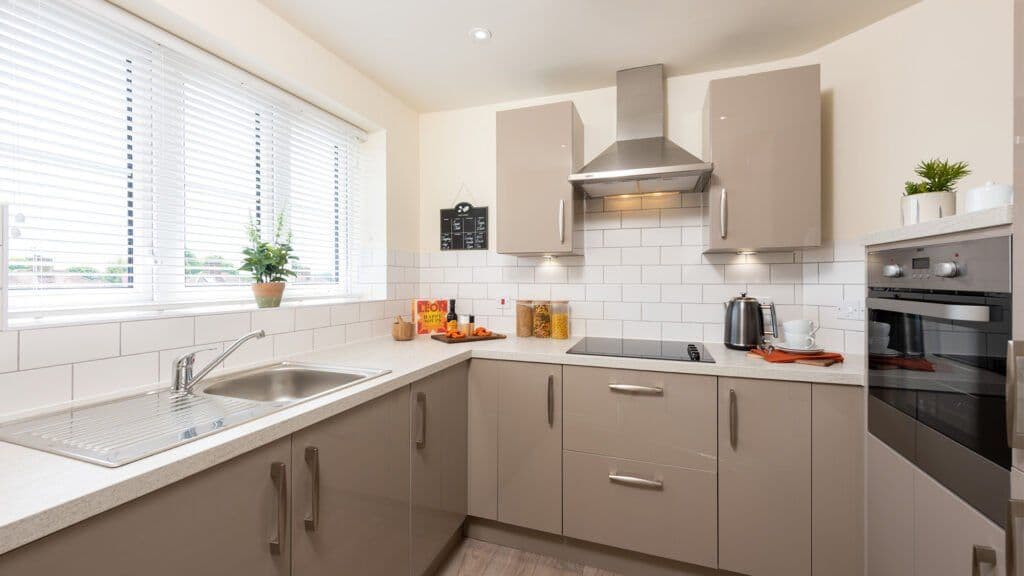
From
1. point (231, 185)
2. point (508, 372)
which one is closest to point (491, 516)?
point (508, 372)

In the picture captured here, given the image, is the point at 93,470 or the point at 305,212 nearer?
the point at 93,470

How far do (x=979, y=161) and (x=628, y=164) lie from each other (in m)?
1.26

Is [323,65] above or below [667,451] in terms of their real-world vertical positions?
above

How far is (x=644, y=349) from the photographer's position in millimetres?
2086

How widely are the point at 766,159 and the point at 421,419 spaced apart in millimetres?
1942

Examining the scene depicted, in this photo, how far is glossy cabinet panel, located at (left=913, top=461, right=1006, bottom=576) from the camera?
0.89 metres

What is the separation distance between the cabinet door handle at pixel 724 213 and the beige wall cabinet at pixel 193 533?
1960 mm

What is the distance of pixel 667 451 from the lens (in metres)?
1.79

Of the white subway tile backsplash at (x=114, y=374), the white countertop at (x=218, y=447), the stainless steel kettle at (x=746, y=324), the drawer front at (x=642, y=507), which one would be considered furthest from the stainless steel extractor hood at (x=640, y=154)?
the white subway tile backsplash at (x=114, y=374)

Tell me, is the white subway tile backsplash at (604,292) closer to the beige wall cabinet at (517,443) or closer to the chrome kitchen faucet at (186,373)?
the beige wall cabinet at (517,443)

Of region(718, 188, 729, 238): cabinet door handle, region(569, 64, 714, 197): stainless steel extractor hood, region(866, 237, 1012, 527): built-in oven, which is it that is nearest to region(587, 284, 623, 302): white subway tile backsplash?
region(569, 64, 714, 197): stainless steel extractor hood

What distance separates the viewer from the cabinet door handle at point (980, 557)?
882mm

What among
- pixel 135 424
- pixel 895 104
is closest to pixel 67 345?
pixel 135 424

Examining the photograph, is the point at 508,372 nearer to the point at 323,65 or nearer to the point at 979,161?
the point at 323,65
